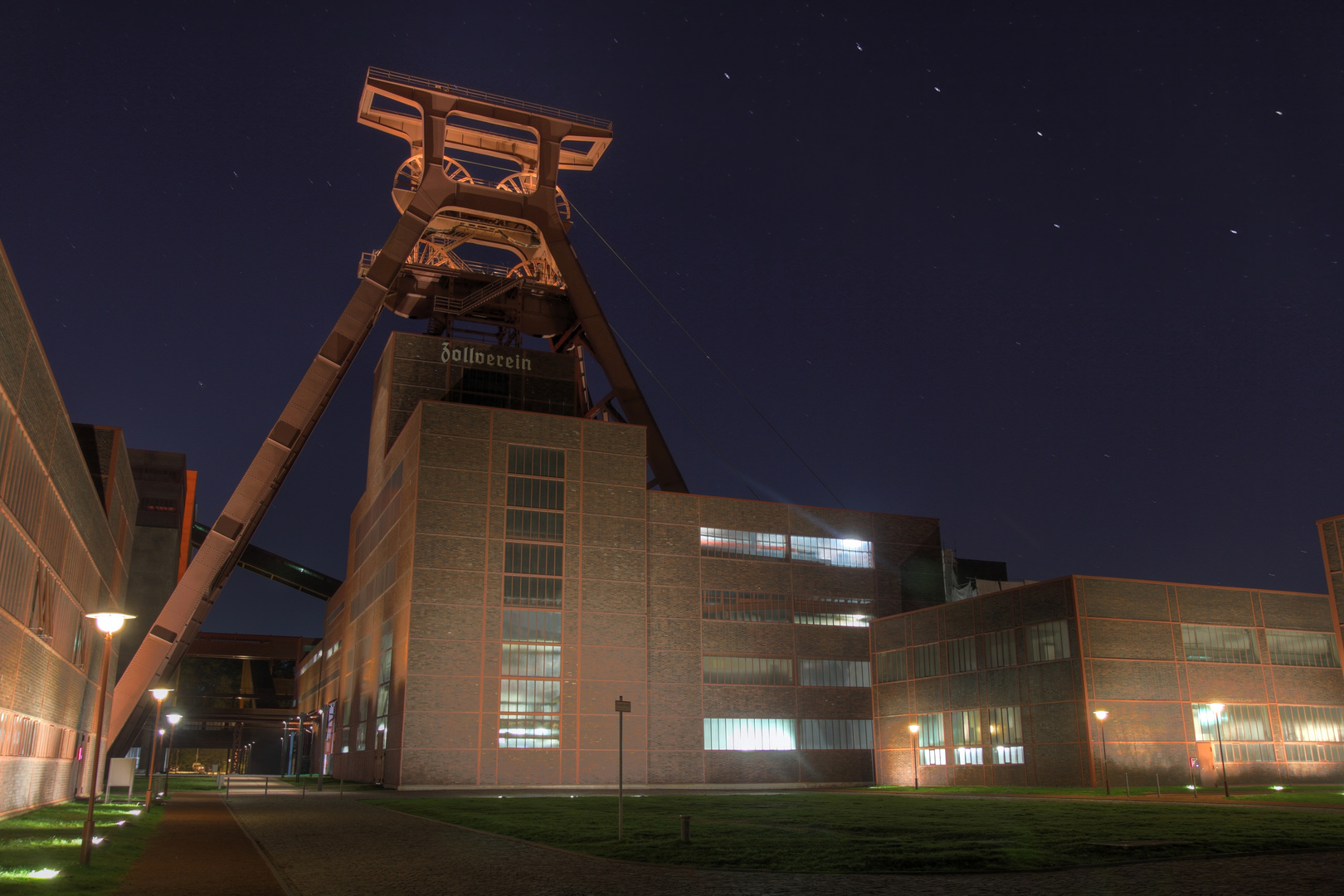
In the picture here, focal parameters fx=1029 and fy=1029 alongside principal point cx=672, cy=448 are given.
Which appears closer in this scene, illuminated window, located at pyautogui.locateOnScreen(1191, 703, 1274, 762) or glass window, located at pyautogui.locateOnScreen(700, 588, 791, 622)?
illuminated window, located at pyautogui.locateOnScreen(1191, 703, 1274, 762)

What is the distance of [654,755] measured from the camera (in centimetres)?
5597

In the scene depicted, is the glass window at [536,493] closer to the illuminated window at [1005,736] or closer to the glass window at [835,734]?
the glass window at [835,734]

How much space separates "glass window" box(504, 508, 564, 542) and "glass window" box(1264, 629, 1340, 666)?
3504 centimetres

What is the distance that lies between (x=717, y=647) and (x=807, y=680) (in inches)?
241

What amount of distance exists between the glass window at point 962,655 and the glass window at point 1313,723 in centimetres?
1345

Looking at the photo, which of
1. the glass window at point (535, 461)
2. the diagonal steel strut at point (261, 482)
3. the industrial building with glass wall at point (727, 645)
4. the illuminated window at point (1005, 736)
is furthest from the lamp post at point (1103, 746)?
the diagonal steel strut at point (261, 482)

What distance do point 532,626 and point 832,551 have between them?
20.7 m

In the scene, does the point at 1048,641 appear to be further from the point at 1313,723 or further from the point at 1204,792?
the point at 1313,723

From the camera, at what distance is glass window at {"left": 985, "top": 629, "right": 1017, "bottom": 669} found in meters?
47.2

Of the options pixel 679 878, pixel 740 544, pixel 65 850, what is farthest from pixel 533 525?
pixel 679 878

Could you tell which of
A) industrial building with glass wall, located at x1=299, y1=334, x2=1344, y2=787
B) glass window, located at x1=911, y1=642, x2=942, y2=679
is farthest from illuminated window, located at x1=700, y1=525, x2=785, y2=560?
glass window, located at x1=911, y1=642, x2=942, y2=679

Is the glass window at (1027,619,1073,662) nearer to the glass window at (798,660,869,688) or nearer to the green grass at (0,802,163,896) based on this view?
the glass window at (798,660,869,688)

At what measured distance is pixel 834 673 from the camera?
6203 cm

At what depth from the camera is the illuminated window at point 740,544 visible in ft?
201
